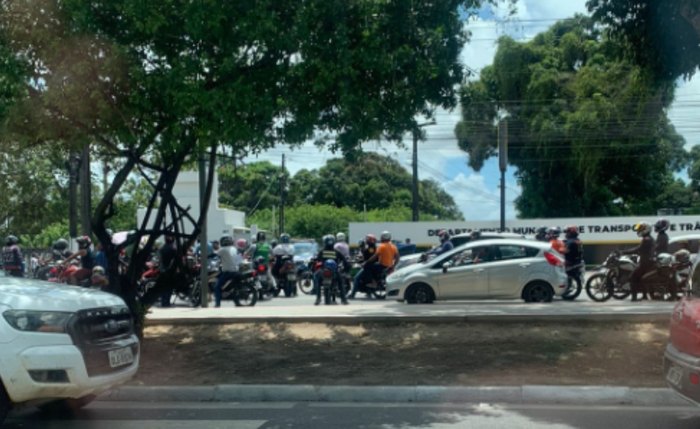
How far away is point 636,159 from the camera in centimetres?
3831

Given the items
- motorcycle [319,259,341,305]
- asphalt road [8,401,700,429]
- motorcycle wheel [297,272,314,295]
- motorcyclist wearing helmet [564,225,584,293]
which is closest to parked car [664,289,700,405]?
asphalt road [8,401,700,429]

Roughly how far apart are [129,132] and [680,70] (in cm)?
771

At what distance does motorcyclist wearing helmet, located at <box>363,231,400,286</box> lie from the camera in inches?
741

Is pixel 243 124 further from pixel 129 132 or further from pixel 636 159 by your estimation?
pixel 636 159

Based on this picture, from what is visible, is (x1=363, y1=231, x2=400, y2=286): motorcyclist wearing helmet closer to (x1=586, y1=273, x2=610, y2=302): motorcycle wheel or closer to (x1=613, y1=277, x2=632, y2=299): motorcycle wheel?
(x1=586, y1=273, x2=610, y2=302): motorcycle wheel

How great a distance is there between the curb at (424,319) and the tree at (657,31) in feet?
11.6

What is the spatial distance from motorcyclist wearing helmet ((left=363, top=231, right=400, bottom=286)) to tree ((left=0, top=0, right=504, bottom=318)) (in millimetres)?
9252

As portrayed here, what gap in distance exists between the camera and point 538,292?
1588 centimetres

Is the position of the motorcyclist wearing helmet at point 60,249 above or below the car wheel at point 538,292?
above

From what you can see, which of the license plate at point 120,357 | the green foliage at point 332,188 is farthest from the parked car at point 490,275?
the green foliage at point 332,188

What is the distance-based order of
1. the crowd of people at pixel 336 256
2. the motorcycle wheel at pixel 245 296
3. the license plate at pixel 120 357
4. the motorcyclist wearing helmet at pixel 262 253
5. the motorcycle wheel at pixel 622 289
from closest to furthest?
1. the license plate at pixel 120 357
2. the crowd of people at pixel 336 256
3. the motorcycle wheel at pixel 622 289
4. the motorcycle wheel at pixel 245 296
5. the motorcyclist wearing helmet at pixel 262 253

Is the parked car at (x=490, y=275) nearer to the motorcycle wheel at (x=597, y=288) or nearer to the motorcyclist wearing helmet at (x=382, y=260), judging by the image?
the motorcycle wheel at (x=597, y=288)

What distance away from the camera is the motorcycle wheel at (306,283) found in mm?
22547

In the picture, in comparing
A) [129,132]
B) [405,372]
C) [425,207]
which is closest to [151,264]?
[129,132]
